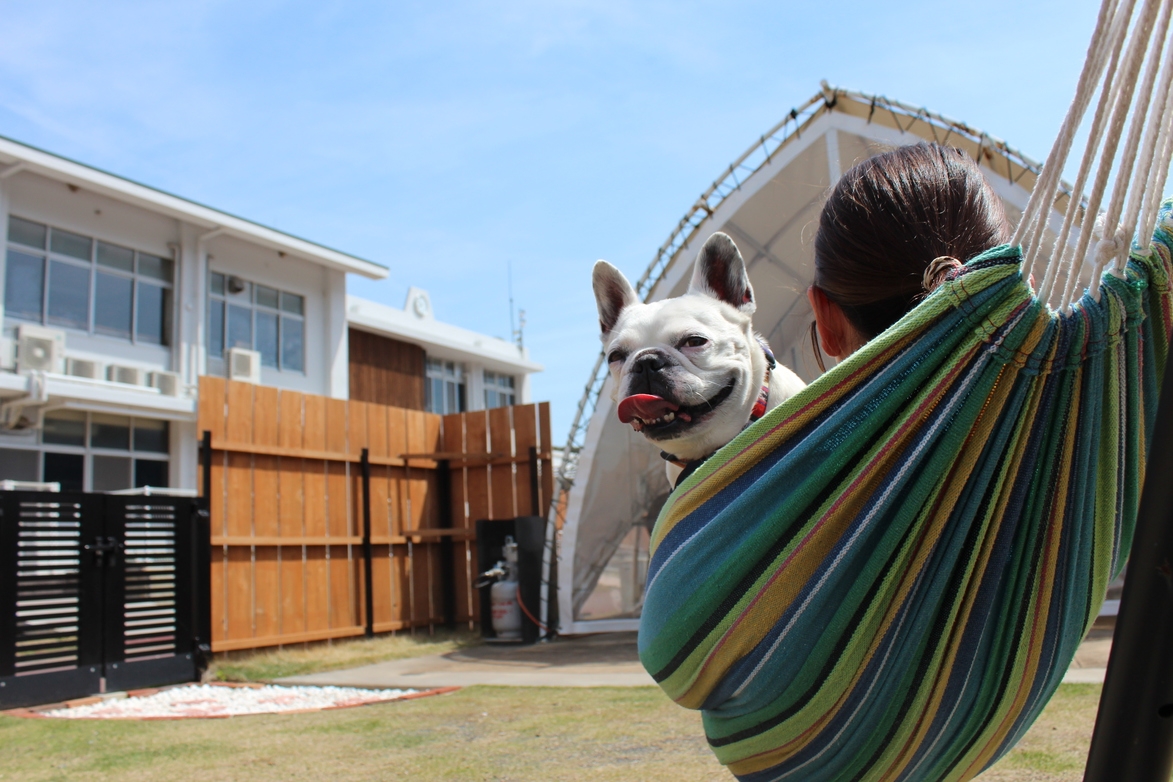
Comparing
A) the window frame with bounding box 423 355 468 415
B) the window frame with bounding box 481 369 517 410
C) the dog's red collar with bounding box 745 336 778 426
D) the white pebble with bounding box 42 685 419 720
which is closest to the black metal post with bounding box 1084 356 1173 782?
the dog's red collar with bounding box 745 336 778 426

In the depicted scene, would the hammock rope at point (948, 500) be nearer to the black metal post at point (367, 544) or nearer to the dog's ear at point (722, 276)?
the dog's ear at point (722, 276)

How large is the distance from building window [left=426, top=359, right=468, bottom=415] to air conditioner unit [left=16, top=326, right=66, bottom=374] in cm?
888

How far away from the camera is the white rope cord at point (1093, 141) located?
845mm

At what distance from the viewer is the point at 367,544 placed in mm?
10328

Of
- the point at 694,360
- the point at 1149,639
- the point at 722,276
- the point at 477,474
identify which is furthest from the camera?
the point at 477,474

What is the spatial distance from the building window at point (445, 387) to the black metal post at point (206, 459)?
10.7 m

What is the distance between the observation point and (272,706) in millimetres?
6281

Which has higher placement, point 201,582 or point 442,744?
point 201,582

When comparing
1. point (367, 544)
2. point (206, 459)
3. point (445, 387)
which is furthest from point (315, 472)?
point (445, 387)

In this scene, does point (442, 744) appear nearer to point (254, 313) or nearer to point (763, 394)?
point (763, 394)

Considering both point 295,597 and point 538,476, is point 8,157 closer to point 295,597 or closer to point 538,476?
point 295,597

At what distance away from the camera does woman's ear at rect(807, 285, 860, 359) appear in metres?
1.35

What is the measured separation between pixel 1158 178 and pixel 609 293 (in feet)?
5.93

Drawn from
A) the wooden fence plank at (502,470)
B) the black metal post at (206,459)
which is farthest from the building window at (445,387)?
the black metal post at (206,459)
